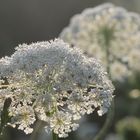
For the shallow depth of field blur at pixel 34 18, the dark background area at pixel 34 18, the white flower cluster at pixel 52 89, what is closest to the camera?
the white flower cluster at pixel 52 89

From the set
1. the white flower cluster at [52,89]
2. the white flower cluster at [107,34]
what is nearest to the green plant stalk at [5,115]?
the white flower cluster at [52,89]

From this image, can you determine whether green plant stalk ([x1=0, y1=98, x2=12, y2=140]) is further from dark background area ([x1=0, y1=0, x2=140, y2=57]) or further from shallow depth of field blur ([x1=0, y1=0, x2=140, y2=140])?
dark background area ([x1=0, y1=0, x2=140, y2=57])

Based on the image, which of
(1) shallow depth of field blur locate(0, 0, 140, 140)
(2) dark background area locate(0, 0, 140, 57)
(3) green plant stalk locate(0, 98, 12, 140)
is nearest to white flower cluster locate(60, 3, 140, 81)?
(3) green plant stalk locate(0, 98, 12, 140)

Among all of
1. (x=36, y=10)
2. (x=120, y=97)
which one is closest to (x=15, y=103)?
(x=120, y=97)

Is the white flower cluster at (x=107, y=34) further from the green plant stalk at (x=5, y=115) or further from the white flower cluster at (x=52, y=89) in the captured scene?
the green plant stalk at (x=5, y=115)

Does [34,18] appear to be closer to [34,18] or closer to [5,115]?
[34,18]
